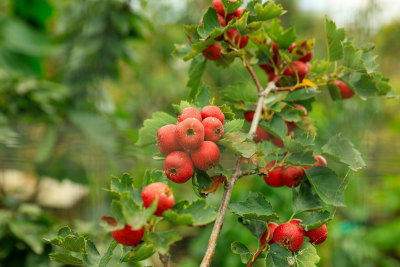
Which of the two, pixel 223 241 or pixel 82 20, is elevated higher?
pixel 82 20

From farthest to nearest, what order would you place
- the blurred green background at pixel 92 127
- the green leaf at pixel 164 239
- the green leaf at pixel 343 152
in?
1. the blurred green background at pixel 92 127
2. the green leaf at pixel 343 152
3. the green leaf at pixel 164 239

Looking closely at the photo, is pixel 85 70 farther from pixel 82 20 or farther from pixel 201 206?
pixel 201 206

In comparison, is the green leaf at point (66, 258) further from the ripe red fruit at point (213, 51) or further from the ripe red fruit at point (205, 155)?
the ripe red fruit at point (213, 51)

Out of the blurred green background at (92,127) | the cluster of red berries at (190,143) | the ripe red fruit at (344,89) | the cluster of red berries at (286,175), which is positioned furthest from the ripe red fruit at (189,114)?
the blurred green background at (92,127)

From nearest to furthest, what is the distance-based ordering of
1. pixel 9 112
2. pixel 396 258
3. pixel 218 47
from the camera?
1. pixel 218 47
2. pixel 9 112
3. pixel 396 258

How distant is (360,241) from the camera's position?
61.2 inches

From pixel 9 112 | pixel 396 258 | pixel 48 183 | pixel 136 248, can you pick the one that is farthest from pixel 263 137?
pixel 48 183

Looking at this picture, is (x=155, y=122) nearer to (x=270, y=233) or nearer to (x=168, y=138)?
(x=168, y=138)

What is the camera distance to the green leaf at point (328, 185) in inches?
13.6

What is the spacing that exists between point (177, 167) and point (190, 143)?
0.02 m

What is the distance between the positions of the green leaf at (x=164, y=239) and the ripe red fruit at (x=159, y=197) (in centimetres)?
1

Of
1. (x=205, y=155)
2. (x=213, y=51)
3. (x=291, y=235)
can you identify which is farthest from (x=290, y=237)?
(x=213, y=51)

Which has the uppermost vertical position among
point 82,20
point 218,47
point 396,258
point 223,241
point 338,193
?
point 82,20

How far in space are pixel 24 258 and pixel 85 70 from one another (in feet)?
2.58
